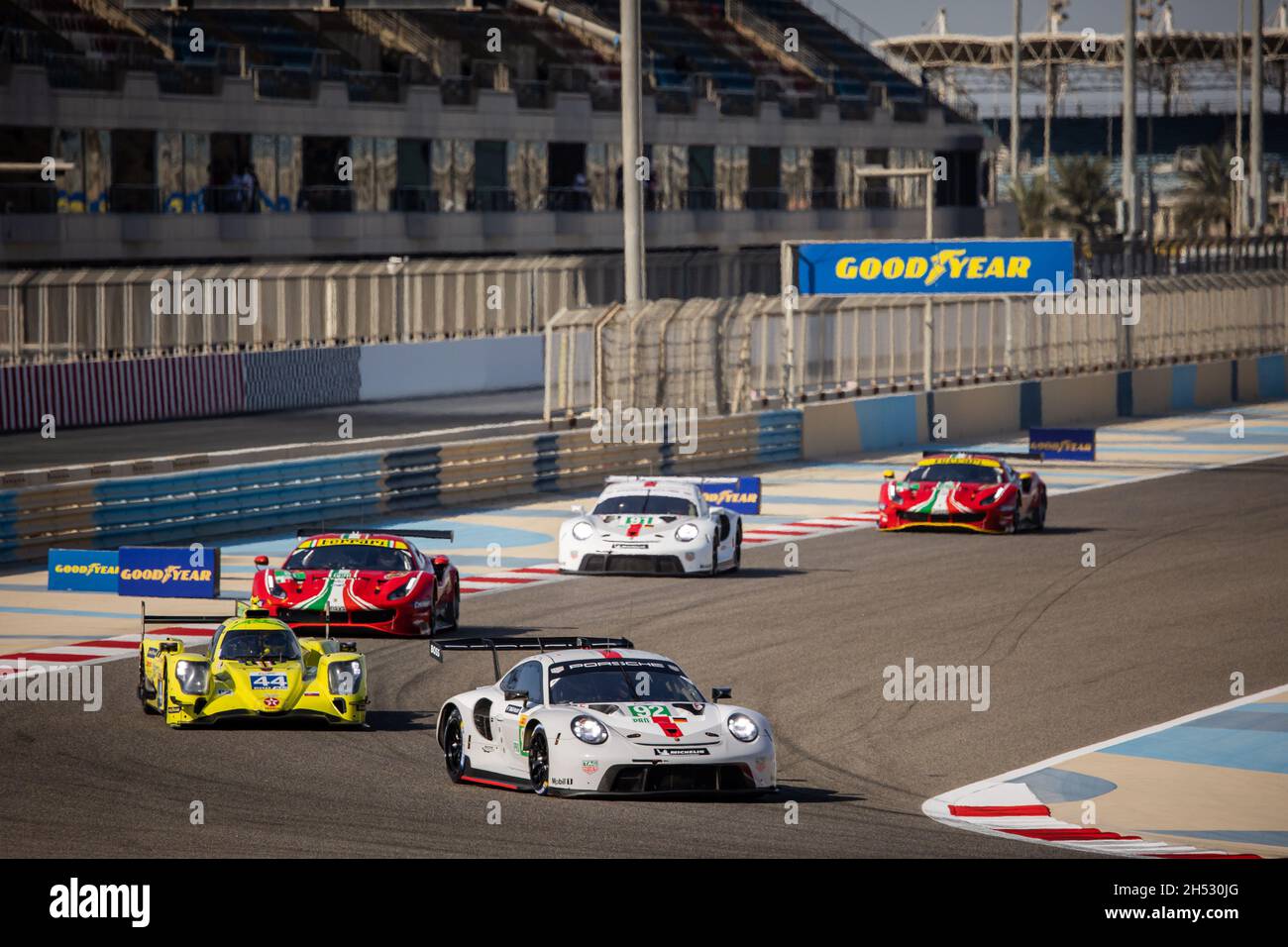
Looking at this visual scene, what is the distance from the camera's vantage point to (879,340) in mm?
47156

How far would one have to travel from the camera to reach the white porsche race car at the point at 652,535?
27.1 meters

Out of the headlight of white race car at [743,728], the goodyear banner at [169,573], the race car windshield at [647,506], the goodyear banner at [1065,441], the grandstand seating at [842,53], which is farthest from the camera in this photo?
the grandstand seating at [842,53]

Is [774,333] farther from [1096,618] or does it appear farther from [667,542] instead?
[1096,618]

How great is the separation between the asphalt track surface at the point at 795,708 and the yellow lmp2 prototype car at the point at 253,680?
223 millimetres

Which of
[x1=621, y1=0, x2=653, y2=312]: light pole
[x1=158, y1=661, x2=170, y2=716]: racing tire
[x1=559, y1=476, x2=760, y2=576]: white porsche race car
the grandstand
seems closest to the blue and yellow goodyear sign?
[x1=621, y1=0, x2=653, y2=312]: light pole

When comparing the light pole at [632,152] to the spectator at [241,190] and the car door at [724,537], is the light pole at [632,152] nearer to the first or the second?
the car door at [724,537]

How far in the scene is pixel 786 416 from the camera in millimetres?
42375

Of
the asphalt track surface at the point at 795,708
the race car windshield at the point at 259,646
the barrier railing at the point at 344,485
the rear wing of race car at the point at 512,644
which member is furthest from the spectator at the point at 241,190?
the rear wing of race car at the point at 512,644

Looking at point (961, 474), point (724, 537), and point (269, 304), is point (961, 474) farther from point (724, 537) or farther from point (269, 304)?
point (269, 304)

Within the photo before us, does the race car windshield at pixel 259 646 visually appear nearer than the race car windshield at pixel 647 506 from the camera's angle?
Yes

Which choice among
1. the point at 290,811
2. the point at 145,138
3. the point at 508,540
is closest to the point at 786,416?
the point at 508,540

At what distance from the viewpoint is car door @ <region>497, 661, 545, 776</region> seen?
51.3 ft

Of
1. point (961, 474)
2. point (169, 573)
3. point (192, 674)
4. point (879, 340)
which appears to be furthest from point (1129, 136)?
point (192, 674)

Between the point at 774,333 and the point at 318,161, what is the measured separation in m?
24.4
